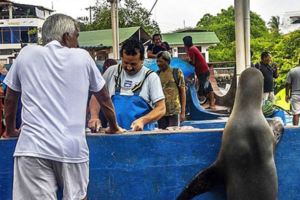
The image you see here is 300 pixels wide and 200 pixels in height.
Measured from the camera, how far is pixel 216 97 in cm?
1288

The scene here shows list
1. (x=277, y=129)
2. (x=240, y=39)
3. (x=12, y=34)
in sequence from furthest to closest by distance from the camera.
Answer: (x=12, y=34)
(x=240, y=39)
(x=277, y=129)

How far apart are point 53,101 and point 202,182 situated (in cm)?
144

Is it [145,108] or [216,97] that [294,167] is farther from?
[216,97]

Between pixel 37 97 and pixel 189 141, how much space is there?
53.1 inches

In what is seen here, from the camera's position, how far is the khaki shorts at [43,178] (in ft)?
10.9

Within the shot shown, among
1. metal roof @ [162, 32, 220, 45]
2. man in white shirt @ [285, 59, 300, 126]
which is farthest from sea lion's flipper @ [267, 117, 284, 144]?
metal roof @ [162, 32, 220, 45]

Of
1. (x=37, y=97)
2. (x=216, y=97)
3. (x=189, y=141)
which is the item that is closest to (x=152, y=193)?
(x=189, y=141)

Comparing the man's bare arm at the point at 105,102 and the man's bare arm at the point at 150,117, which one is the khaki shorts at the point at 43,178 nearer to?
the man's bare arm at the point at 105,102

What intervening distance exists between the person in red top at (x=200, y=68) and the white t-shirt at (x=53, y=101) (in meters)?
7.96

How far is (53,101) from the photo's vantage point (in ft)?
10.9

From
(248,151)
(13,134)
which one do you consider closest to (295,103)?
(248,151)

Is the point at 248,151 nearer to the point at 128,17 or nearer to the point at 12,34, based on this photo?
the point at 128,17

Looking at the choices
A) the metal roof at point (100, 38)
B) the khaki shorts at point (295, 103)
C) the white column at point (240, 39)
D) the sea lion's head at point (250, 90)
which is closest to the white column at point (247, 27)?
the white column at point (240, 39)

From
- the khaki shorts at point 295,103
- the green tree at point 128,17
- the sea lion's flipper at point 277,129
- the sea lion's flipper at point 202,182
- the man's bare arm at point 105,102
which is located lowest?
the sea lion's flipper at point 202,182
